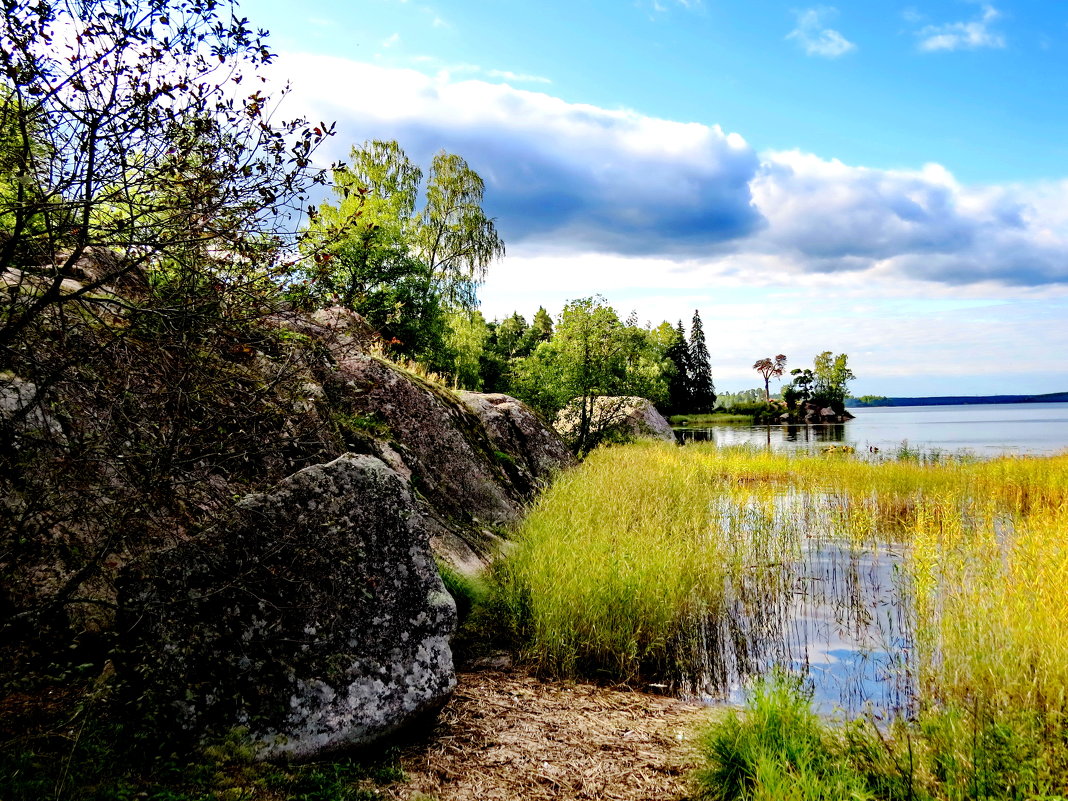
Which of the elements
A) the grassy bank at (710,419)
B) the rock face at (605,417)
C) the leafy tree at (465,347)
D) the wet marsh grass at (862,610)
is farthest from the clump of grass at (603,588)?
the grassy bank at (710,419)

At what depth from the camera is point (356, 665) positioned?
404 centimetres

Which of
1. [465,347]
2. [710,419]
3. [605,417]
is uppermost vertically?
[465,347]

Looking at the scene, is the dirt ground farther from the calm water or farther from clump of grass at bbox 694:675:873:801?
the calm water

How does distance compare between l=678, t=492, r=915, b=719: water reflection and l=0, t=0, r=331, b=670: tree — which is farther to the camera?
l=678, t=492, r=915, b=719: water reflection

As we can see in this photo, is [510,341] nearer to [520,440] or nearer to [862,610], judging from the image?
[520,440]

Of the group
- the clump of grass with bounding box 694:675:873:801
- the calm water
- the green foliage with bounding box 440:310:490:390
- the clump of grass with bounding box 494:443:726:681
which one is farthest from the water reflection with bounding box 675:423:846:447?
the clump of grass with bounding box 694:675:873:801

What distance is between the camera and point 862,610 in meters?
7.48

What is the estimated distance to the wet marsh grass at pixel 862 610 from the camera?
150 inches

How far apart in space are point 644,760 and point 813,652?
2.98 metres

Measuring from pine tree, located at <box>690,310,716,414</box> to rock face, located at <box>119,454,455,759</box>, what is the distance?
78.3 m

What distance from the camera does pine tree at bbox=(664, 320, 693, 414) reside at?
77.1 meters

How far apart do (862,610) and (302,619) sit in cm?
630

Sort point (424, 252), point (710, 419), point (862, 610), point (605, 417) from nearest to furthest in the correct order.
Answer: point (862, 610) < point (605, 417) < point (424, 252) < point (710, 419)

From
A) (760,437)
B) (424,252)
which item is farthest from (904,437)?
(424,252)
